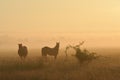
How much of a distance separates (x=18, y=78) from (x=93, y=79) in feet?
13.9

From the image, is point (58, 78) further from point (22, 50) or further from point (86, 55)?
point (22, 50)

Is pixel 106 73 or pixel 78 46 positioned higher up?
pixel 78 46

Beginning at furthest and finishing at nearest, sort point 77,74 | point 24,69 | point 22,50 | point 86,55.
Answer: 1. point 22,50
2. point 86,55
3. point 24,69
4. point 77,74

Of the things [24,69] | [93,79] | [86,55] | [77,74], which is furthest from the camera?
[86,55]

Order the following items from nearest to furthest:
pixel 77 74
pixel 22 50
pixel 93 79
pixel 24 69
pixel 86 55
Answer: pixel 93 79 < pixel 77 74 < pixel 24 69 < pixel 86 55 < pixel 22 50

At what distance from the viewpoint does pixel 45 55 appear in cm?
3547

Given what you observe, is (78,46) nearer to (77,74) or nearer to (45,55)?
(45,55)

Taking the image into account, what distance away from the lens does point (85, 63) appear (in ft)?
103

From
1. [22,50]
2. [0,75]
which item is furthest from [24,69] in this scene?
[22,50]

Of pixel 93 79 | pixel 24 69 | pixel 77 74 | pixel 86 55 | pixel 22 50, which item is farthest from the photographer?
pixel 22 50

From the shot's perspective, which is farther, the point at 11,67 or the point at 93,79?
the point at 11,67

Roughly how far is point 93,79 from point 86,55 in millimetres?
9768

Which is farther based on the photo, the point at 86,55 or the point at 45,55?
the point at 45,55

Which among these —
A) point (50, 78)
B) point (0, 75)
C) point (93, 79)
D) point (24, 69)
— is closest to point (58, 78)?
point (50, 78)
